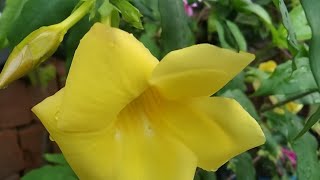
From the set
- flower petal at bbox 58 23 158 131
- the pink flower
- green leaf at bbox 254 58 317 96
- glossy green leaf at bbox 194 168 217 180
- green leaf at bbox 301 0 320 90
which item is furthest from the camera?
the pink flower

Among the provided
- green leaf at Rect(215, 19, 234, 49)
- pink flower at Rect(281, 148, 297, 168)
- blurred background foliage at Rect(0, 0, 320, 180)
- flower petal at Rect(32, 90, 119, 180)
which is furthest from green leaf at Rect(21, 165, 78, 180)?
pink flower at Rect(281, 148, 297, 168)

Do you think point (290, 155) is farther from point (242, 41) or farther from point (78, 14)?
point (78, 14)

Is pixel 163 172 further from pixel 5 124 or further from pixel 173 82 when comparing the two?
pixel 5 124

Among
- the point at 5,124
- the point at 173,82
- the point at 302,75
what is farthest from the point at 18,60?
the point at 5,124

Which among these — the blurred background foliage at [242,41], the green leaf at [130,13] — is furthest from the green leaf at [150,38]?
the green leaf at [130,13]

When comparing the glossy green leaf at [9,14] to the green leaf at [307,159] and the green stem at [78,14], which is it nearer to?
the green stem at [78,14]

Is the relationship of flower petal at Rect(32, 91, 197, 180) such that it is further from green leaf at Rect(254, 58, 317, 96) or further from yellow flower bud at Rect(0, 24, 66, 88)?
green leaf at Rect(254, 58, 317, 96)
